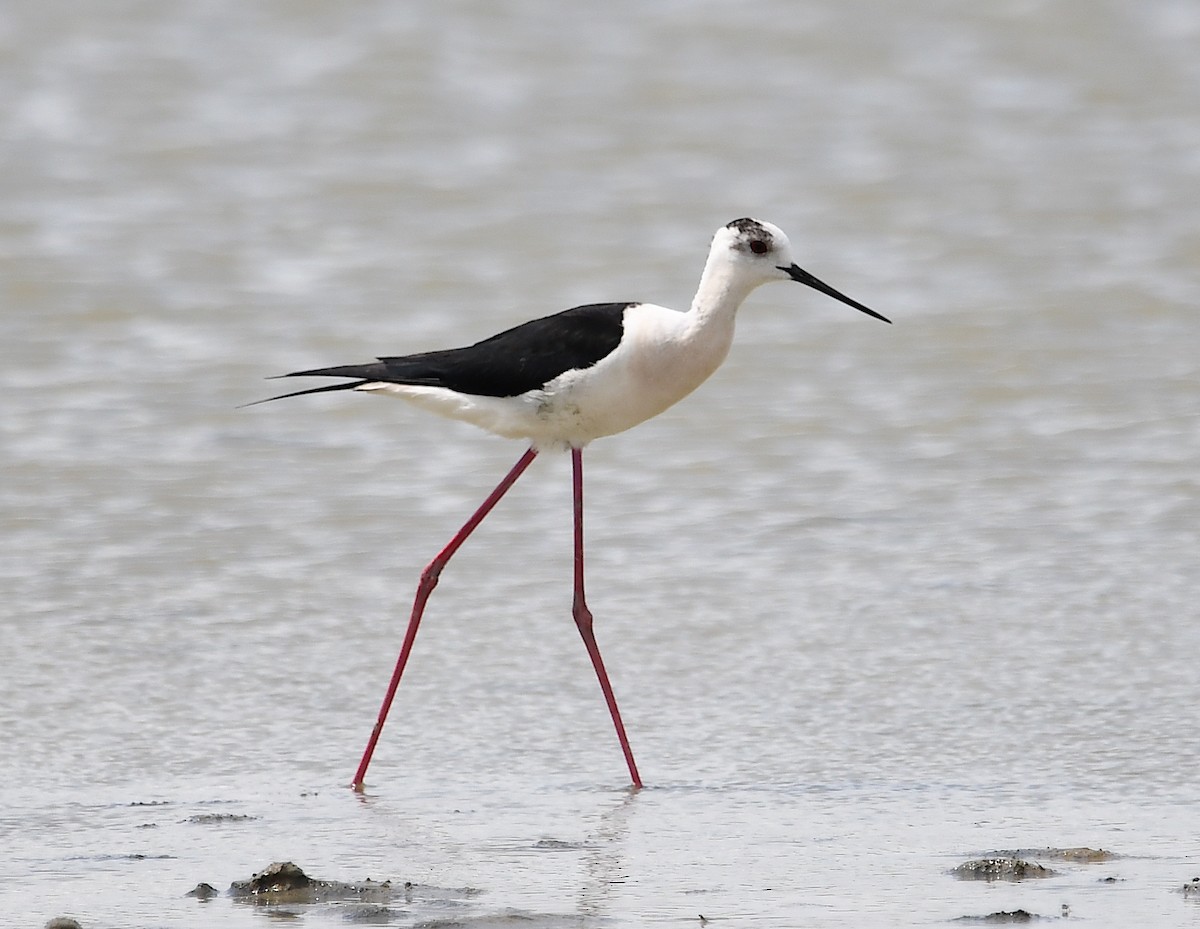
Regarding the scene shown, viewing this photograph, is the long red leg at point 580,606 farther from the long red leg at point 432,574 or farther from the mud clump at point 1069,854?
the mud clump at point 1069,854

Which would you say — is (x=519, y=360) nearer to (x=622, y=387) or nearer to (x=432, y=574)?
(x=622, y=387)

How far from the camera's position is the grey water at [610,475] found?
4.86 meters

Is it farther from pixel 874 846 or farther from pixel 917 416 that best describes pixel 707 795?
pixel 917 416

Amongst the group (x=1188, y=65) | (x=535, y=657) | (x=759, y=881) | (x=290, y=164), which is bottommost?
(x=759, y=881)

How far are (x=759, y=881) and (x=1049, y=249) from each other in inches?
277

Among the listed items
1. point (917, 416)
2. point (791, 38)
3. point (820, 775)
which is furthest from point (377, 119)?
point (820, 775)

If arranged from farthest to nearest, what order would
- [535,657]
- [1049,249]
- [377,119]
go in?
[377,119] → [1049,249] → [535,657]

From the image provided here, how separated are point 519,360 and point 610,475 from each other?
2.43 metres

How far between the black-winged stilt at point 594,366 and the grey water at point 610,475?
0.54 meters

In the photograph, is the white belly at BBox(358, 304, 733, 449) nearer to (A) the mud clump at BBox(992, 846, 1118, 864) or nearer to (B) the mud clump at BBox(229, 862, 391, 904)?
(A) the mud clump at BBox(992, 846, 1118, 864)

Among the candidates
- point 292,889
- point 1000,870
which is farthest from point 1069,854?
point 292,889

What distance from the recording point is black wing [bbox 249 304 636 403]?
5727mm

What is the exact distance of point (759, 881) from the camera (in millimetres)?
4445

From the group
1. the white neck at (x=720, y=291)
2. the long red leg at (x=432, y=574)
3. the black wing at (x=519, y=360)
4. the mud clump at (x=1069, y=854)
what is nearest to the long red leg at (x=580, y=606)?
the long red leg at (x=432, y=574)
